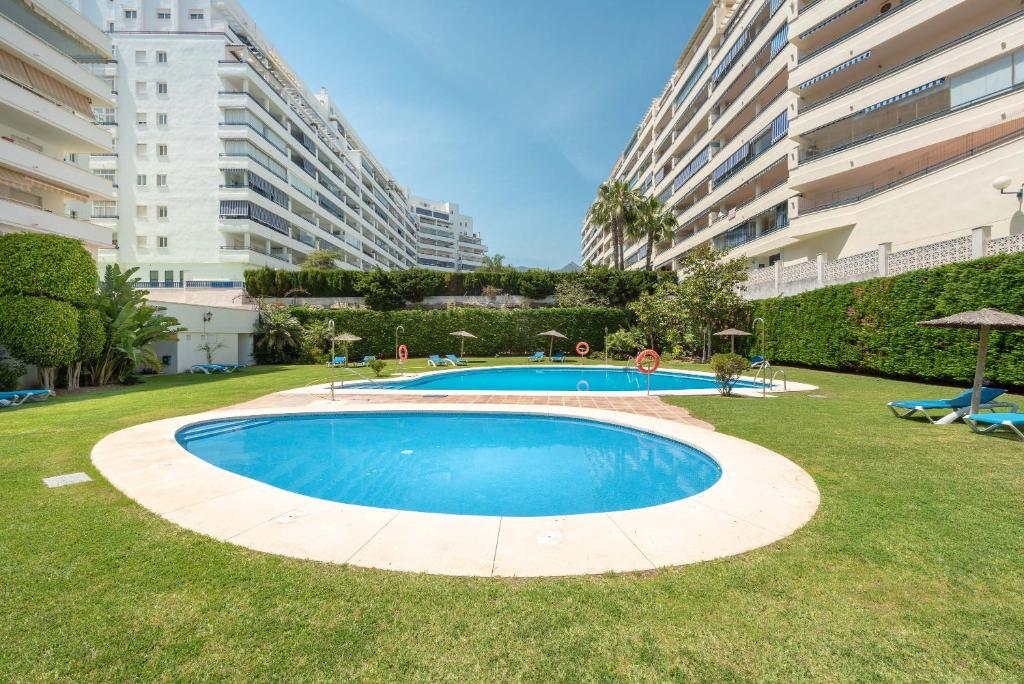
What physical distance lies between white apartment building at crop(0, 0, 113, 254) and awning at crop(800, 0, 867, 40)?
41.9 m

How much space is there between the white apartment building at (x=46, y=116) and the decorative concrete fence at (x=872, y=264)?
3481 cm

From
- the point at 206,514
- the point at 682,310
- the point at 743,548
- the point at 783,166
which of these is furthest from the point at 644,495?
the point at 783,166

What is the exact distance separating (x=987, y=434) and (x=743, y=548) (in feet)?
26.1

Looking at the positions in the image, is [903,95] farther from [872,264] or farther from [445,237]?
[445,237]

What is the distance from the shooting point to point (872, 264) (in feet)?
59.6

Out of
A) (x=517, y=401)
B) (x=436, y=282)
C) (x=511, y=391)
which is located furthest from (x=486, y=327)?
(x=517, y=401)

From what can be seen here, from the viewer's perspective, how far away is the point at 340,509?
492 centimetres

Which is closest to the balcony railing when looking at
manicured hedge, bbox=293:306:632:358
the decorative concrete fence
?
the decorative concrete fence

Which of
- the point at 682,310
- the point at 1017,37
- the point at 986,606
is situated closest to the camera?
the point at 986,606

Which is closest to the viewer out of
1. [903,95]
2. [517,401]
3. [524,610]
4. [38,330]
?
[524,610]

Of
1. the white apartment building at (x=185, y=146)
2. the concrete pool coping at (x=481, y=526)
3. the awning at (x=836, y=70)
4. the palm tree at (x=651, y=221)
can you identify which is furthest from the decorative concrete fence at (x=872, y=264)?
the white apartment building at (x=185, y=146)

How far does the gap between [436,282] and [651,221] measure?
23.4 meters

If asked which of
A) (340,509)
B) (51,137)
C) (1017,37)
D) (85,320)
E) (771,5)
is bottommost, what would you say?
(340,509)

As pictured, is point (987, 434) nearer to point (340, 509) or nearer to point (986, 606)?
point (986, 606)
